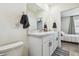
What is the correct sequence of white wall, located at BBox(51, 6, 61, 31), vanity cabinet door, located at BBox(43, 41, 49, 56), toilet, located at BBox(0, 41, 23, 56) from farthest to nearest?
white wall, located at BBox(51, 6, 61, 31) → vanity cabinet door, located at BBox(43, 41, 49, 56) → toilet, located at BBox(0, 41, 23, 56)

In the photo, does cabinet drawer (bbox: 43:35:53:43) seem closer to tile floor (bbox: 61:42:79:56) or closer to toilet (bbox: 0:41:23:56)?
tile floor (bbox: 61:42:79:56)

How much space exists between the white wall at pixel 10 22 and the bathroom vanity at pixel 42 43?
0.19 m

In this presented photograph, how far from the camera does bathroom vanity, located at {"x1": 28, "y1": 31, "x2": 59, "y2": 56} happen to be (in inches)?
42.4

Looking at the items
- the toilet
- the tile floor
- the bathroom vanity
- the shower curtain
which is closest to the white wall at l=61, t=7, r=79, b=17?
the shower curtain

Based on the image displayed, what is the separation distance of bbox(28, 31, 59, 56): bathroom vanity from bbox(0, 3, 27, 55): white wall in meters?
0.19

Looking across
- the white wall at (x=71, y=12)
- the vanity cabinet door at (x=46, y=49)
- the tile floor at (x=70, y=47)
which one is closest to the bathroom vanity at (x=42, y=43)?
the vanity cabinet door at (x=46, y=49)

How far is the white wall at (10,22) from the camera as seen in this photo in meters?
0.80

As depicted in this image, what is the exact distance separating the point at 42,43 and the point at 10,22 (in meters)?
0.58

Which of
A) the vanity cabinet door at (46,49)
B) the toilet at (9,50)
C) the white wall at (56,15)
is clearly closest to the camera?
the toilet at (9,50)

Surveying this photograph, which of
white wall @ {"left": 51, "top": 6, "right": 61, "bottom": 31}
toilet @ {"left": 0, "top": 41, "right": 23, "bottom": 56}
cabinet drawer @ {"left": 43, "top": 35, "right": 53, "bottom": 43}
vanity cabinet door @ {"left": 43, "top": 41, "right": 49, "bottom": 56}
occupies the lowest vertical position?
vanity cabinet door @ {"left": 43, "top": 41, "right": 49, "bottom": 56}

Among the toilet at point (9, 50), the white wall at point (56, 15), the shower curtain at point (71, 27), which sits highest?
the white wall at point (56, 15)

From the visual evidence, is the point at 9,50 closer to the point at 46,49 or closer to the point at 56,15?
the point at 46,49

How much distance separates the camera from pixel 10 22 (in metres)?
0.88

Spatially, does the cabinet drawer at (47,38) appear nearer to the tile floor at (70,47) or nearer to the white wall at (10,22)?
the tile floor at (70,47)
